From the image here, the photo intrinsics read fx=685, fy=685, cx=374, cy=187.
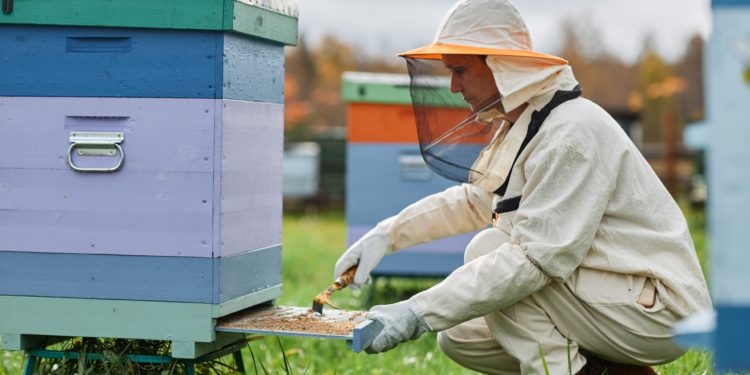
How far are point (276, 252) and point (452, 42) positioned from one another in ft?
3.26

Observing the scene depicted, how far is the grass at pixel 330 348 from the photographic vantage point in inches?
114

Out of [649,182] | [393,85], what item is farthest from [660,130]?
[649,182]

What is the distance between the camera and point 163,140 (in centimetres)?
210

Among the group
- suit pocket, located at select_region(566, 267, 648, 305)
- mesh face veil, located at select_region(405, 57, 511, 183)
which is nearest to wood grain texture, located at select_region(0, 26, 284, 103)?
mesh face veil, located at select_region(405, 57, 511, 183)

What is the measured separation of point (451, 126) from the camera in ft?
7.63

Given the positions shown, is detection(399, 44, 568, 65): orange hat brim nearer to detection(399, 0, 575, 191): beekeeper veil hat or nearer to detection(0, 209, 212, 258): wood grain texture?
detection(399, 0, 575, 191): beekeeper veil hat

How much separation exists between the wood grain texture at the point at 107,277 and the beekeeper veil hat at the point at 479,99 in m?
0.85

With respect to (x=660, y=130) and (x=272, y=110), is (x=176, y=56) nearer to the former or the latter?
(x=272, y=110)

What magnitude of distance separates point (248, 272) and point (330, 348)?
122 centimetres

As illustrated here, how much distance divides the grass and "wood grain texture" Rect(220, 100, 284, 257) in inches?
17.1

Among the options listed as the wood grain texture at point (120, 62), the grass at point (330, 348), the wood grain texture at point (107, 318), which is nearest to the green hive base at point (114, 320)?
the wood grain texture at point (107, 318)

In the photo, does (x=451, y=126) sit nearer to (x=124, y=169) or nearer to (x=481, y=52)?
(x=481, y=52)

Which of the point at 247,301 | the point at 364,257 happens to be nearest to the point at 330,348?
the point at 364,257

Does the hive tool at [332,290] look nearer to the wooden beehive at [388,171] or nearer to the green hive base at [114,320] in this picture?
the green hive base at [114,320]
